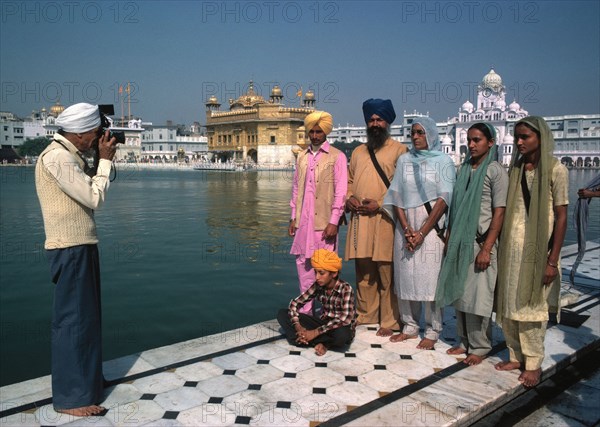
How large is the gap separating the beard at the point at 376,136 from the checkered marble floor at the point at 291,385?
1313mm

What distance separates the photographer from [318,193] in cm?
344

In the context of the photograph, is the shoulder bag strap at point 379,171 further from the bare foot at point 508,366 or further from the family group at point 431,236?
the bare foot at point 508,366

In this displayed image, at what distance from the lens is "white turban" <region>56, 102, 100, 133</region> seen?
7.22ft

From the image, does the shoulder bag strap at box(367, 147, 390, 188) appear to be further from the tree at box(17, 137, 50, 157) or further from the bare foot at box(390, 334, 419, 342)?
the tree at box(17, 137, 50, 157)

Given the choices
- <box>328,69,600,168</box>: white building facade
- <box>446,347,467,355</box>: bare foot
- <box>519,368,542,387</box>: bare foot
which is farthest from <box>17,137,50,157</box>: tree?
<box>519,368,542,387</box>: bare foot

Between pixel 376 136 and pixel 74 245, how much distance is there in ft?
6.56

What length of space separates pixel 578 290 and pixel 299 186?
2886 mm

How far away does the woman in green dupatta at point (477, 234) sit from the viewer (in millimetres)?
2697

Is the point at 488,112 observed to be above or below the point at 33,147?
above

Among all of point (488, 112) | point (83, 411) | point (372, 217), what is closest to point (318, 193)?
point (372, 217)

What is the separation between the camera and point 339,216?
341cm

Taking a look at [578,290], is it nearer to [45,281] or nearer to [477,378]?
[477,378]

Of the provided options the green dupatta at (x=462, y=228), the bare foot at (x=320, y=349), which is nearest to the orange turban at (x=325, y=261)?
the bare foot at (x=320, y=349)

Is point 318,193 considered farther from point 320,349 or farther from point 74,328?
point 74,328
